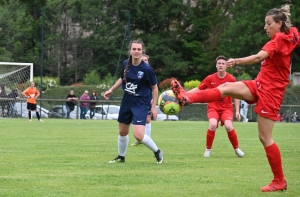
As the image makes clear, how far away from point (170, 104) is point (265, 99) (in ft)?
3.74

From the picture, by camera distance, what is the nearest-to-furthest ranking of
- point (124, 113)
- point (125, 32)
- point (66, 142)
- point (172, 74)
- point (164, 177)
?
point (164, 177) < point (124, 113) < point (66, 142) < point (125, 32) < point (172, 74)

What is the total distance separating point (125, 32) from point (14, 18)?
392 inches

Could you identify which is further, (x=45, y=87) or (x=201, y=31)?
(x=201, y=31)

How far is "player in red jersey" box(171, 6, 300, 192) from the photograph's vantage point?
7.45 meters

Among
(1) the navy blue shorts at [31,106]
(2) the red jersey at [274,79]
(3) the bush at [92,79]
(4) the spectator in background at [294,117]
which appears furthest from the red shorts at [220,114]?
(3) the bush at [92,79]

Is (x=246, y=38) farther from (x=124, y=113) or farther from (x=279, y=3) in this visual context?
(x=124, y=113)

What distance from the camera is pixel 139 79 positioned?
33.2ft

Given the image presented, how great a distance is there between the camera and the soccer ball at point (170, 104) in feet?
25.9

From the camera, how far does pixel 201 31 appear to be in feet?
174

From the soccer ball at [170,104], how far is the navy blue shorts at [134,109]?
6.09 feet

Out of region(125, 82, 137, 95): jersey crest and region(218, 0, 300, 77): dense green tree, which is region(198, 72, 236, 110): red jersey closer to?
region(125, 82, 137, 95): jersey crest

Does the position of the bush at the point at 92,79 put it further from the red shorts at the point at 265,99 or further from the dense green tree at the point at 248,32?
the red shorts at the point at 265,99

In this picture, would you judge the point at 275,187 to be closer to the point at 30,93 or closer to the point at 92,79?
the point at 30,93

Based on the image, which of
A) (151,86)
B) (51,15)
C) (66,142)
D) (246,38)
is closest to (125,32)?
(51,15)
